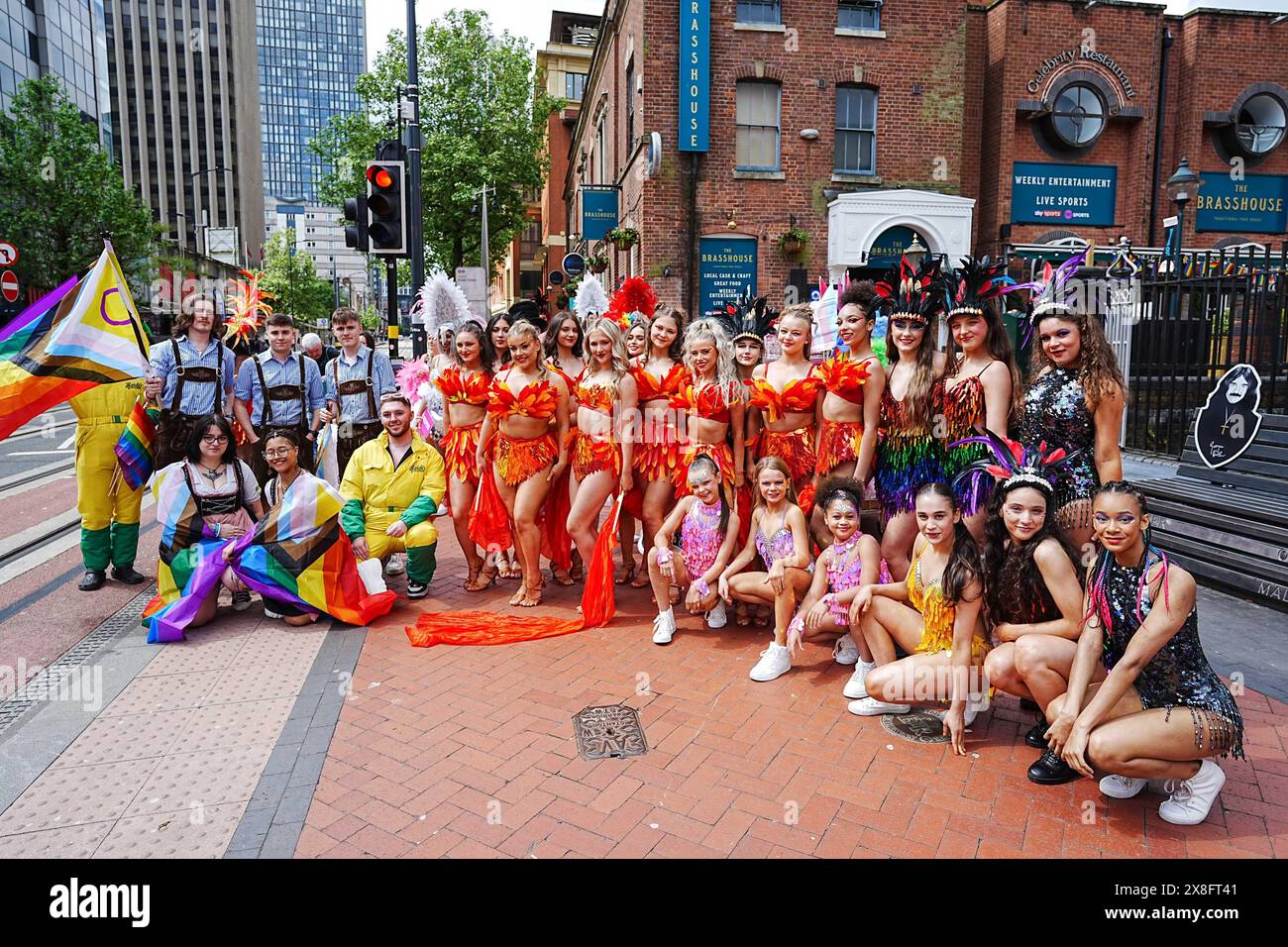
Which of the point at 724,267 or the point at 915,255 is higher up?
the point at 724,267

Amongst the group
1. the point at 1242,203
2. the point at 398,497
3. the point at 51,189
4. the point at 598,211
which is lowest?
the point at 398,497

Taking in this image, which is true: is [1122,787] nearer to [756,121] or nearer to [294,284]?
[756,121]

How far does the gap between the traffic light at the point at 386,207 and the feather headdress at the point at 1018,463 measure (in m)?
6.97

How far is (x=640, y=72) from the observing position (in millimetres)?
16188

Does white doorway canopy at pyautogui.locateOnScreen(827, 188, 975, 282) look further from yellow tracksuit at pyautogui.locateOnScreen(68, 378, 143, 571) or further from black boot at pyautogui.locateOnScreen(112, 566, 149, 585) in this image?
black boot at pyautogui.locateOnScreen(112, 566, 149, 585)

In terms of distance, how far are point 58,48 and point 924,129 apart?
1818 inches

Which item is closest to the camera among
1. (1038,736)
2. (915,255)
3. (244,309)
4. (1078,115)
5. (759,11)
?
(1038,736)

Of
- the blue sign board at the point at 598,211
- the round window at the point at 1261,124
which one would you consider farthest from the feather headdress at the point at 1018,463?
the round window at the point at 1261,124

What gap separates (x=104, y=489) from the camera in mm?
5828

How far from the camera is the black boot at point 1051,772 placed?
323 cm

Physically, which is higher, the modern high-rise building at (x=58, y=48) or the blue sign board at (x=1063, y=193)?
the modern high-rise building at (x=58, y=48)

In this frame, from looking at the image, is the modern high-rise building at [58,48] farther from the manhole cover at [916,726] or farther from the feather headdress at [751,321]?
the manhole cover at [916,726]

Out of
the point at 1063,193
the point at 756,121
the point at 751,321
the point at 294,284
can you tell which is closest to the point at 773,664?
the point at 751,321

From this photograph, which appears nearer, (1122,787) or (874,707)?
(1122,787)
